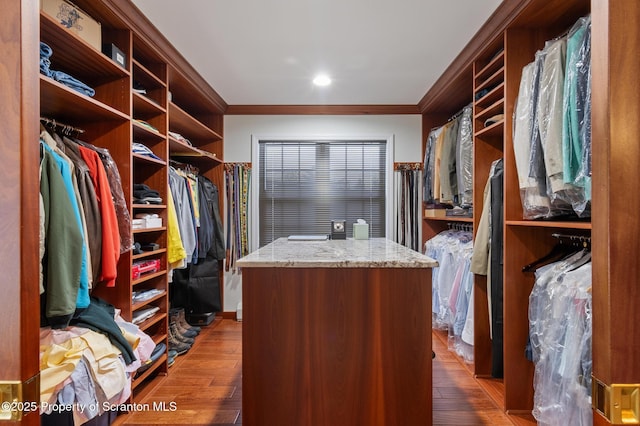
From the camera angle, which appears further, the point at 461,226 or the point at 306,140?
the point at 306,140

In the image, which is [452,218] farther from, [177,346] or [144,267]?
[177,346]

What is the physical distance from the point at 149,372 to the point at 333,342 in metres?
1.58

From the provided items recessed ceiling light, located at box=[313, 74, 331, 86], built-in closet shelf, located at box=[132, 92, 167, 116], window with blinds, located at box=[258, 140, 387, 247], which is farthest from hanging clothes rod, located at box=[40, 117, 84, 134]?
window with blinds, located at box=[258, 140, 387, 247]

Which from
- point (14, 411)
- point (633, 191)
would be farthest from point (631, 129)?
point (14, 411)

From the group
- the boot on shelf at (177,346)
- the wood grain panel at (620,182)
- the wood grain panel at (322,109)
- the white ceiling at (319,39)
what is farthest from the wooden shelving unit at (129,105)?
the wood grain panel at (620,182)

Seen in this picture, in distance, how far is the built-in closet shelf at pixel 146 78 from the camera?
2.27 m

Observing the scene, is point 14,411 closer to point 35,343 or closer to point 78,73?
point 35,343

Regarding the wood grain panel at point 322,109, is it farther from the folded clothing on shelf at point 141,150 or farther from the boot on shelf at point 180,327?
the boot on shelf at point 180,327

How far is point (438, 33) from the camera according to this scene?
2182mm

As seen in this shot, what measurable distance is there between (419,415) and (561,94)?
158cm

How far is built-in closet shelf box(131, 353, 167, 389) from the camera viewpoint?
2100 mm

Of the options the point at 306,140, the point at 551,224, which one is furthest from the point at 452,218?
the point at 306,140

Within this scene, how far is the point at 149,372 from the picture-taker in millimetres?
2246

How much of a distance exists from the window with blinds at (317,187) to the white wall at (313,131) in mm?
177
